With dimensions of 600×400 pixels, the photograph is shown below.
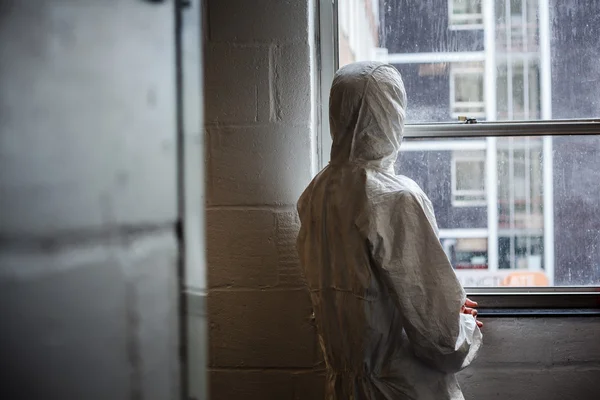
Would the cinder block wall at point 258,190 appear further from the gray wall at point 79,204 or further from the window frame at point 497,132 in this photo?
the gray wall at point 79,204

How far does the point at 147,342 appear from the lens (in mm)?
162

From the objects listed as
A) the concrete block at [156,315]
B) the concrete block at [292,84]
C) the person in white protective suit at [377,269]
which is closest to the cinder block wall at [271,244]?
the concrete block at [292,84]

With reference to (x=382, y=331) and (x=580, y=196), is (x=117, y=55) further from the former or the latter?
(x=580, y=196)

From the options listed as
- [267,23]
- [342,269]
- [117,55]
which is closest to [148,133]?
[117,55]

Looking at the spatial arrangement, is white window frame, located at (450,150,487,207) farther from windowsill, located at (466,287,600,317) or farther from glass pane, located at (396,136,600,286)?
windowsill, located at (466,287,600,317)

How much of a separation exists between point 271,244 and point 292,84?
0.47 meters

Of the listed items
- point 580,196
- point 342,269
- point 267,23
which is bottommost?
point 342,269

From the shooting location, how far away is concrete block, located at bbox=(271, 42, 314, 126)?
1.81 m

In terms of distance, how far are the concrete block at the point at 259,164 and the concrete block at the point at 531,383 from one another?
0.76 m

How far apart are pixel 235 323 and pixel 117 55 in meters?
1.77

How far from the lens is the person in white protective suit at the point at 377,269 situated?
131cm

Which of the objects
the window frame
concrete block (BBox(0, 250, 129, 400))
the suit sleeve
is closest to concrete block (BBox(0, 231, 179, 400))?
concrete block (BBox(0, 250, 129, 400))

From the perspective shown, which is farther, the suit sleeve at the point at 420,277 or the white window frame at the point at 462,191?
the white window frame at the point at 462,191

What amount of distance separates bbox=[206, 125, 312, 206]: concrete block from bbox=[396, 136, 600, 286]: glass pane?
1.09 feet
